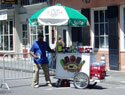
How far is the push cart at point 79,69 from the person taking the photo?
52.0 ft

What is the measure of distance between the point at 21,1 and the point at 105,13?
12261 millimetres

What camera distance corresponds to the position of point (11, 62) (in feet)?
69.1

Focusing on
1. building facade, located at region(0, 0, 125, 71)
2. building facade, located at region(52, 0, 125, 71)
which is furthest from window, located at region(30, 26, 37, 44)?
building facade, located at region(52, 0, 125, 71)

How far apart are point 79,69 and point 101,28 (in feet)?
31.5

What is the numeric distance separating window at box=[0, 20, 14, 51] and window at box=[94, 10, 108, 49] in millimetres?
13290

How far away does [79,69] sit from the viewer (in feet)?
53.2

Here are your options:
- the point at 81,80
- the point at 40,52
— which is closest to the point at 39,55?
the point at 40,52

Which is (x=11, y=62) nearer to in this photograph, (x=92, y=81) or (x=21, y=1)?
(x=92, y=81)

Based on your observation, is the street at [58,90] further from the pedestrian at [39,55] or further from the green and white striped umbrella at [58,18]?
the green and white striped umbrella at [58,18]

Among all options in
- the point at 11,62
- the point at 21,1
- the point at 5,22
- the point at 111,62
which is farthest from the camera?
the point at 5,22

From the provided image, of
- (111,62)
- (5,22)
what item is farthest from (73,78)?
(5,22)

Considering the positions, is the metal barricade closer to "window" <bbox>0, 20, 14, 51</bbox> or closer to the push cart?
the push cart

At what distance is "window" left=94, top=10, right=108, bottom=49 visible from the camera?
25219 mm

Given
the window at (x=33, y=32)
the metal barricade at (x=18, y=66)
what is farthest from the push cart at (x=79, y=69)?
the window at (x=33, y=32)
